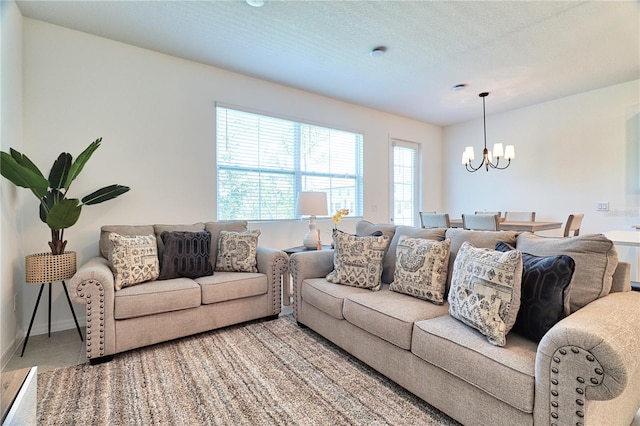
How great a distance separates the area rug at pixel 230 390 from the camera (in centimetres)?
162

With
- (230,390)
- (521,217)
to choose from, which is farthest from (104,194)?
(521,217)

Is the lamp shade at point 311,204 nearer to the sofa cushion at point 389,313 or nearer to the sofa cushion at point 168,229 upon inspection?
the sofa cushion at point 168,229

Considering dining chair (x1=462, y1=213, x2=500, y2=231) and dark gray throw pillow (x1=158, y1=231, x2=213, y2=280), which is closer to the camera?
dark gray throw pillow (x1=158, y1=231, x2=213, y2=280)

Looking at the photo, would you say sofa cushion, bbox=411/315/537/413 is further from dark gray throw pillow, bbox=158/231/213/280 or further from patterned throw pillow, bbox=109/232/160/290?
patterned throw pillow, bbox=109/232/160/290

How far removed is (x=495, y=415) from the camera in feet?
4.47

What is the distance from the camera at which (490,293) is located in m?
1.54

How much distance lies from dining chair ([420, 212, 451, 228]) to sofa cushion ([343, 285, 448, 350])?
1875 mm

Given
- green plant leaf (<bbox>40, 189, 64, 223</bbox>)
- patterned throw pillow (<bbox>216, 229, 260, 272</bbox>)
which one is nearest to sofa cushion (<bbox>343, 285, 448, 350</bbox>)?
patterned throw pillow (<bbox>216, 229, 260, 272</bbox>)

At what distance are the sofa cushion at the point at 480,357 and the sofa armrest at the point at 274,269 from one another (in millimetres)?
1585

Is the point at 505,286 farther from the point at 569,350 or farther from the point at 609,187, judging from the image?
the point at 609,187

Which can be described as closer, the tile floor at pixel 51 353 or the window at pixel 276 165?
the tile floor at pixel 51 353

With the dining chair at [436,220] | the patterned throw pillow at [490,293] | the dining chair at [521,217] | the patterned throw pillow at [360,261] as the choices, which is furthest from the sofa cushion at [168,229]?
the dining chair at [521,217]

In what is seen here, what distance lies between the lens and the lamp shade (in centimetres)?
356

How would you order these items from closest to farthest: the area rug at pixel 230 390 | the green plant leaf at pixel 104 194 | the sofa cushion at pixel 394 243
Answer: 1. the area rug at pixel 230 390
2. the sofa cushion at pixel 394 243
3. the green plant leaf at pixel 104 194
